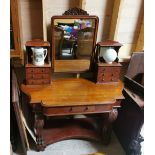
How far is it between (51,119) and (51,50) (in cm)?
77

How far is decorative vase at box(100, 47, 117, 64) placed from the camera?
1.64 meters

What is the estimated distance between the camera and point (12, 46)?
160cm

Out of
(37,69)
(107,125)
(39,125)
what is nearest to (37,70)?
(37,69)

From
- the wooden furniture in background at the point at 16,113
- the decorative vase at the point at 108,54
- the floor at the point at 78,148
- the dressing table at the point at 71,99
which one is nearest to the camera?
the wooden furniture in background at the point at 16,113

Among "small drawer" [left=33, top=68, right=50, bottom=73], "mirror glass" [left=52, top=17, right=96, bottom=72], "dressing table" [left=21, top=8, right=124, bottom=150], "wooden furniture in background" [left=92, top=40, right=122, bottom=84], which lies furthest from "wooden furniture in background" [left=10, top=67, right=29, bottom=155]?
"wooden furniture in background" [left=92, top=40, right=122, bottom=84]

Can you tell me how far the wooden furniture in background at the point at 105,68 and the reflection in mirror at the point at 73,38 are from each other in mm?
79

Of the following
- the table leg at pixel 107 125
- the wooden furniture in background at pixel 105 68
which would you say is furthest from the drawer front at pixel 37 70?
the table leg at pixel 107 125

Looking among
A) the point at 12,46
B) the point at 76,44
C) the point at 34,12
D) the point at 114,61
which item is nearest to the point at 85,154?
the point at 114,61

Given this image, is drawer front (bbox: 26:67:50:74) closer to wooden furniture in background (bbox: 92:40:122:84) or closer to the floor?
wooden furniture in background (bbox: 92:40:122:84)

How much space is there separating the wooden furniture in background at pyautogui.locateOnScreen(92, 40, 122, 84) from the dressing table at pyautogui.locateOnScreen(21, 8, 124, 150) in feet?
0.15

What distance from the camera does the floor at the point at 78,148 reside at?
179 cm

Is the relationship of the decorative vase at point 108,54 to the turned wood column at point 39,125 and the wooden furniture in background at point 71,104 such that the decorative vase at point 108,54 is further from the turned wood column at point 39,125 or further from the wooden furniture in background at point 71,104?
the turned wood column at point 39,125
